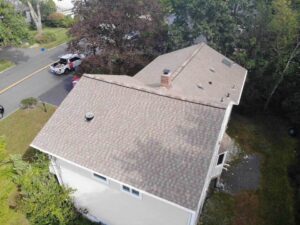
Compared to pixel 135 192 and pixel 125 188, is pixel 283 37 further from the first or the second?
pixel 125 188

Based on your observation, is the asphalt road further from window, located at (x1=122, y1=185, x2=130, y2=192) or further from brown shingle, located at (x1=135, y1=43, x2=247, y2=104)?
window, located at (x1=122, y1=185, x2=130, y2=192)

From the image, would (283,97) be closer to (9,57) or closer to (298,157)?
(298,157)

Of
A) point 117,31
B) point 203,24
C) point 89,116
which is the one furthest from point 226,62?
point 89,116

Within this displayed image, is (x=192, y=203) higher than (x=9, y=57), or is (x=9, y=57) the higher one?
(x=192, y=203)

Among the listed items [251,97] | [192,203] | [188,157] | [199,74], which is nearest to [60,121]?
[188,157]

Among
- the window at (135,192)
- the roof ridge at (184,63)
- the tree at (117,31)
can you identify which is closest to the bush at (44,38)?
→ the tree at (117,31)

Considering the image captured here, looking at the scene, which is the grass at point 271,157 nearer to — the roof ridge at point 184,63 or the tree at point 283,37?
the tree at point 283,37
